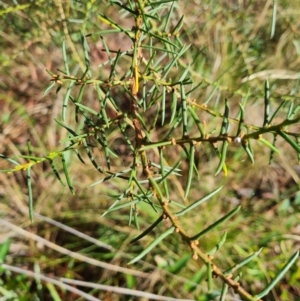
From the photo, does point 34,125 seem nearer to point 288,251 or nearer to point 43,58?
point 43,58

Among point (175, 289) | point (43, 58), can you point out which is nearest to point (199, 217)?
point (175, 289)

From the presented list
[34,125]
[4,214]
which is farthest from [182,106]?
[34,125]

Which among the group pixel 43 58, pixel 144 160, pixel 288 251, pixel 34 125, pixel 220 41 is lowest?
pixel 288 251

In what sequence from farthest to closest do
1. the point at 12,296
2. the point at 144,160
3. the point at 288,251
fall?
the point at 288,251 → the point at 12,296 → the point at 144,160

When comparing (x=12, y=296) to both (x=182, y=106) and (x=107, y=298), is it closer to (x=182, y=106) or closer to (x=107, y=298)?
(x=107, y=298)

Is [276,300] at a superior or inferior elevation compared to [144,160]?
inferior

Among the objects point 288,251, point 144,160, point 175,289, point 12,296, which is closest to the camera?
point 144,160

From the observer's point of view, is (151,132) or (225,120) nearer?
(225,120)

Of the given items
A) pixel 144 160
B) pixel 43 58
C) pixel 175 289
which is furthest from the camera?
pixel 43 58

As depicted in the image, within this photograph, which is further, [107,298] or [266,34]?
[266,34]
